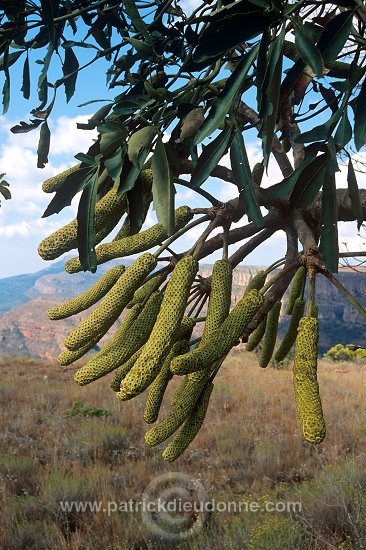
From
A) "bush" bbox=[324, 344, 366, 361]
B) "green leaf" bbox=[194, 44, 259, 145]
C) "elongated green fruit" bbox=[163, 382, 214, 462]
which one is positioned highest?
"green leaf" bbox=[194, 44, 259, 145]

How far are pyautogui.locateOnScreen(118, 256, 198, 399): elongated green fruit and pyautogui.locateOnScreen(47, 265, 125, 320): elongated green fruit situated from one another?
173 millimetres

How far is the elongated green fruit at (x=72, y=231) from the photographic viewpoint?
92cm

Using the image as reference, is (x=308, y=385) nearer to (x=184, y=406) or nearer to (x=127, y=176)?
(x=184, y=406)

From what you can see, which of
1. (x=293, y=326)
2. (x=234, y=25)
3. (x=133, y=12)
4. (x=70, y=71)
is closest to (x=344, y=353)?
(x=70, y=71)

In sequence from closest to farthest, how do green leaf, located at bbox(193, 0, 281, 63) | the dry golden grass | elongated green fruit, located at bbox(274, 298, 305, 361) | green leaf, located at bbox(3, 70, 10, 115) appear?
green leaf, located at bbox(193, 0, 281, 63) < elongated green fruit, located at bbox(274, 298, 305, 361) < green leaf, located at bbox(3, 70, 10, 115) < the dry golden grass

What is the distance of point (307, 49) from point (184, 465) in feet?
17.5

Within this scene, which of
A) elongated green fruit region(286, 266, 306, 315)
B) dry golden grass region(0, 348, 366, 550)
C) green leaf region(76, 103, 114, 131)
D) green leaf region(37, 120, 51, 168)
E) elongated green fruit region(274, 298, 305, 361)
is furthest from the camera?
dry golden grass region(0, 348, 366, 550)

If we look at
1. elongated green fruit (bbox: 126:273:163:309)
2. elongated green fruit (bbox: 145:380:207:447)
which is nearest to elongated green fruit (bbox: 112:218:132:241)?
elongated green fruit (bbox: 126:273:163:309)

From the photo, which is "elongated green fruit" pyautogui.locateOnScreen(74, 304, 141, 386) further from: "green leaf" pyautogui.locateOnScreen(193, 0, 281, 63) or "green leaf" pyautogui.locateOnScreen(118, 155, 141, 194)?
"green leaf" pyautogui.locateOnScreen(193, 0, 281, 63)

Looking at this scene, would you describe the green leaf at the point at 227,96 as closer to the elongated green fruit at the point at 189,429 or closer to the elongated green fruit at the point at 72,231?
the elongated green fruit at the point at 72,231

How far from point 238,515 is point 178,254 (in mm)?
3719

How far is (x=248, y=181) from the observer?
89 centimetres

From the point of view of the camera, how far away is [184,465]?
559 centimetres

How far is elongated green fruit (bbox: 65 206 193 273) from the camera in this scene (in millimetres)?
960
